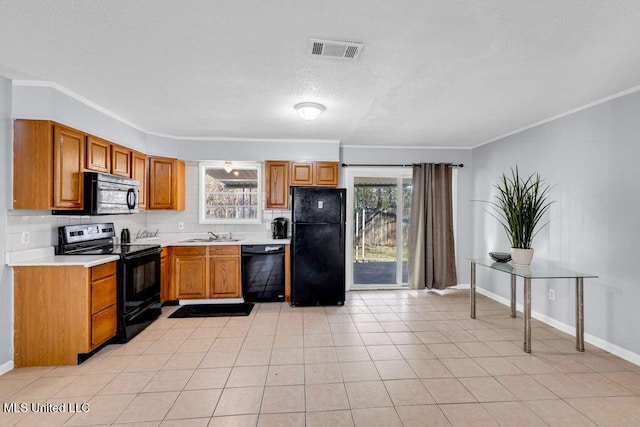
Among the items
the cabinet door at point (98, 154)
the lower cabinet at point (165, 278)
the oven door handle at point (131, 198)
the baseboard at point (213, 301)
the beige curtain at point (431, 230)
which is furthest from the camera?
the beige curtain at point (431, 230)

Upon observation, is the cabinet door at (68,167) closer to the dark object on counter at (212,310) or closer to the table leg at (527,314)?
the dark object on counter at (212,310)

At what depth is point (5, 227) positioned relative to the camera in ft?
8.17

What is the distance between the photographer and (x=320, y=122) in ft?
12.1

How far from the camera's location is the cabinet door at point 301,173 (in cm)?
455

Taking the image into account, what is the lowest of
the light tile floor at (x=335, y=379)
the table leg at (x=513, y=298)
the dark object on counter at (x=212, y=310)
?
the light tile floor at (x=335, y=379)

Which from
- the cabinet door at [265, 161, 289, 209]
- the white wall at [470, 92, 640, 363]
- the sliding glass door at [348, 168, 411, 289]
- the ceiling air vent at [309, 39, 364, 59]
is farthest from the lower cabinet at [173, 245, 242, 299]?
the white wall at [470, 92, 640, 363]

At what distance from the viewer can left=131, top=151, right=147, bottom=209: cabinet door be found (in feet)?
12.6

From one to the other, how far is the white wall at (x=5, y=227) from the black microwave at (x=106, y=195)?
47cm

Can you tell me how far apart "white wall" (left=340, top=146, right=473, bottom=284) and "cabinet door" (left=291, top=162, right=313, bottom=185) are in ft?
3.87

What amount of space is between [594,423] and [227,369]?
2.57 meters

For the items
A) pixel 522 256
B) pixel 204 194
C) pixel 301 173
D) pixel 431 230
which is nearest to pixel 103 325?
pixel 204 194

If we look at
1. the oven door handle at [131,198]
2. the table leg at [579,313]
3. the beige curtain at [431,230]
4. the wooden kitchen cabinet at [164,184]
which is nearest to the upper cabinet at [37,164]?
the oven door handle at [131,198]

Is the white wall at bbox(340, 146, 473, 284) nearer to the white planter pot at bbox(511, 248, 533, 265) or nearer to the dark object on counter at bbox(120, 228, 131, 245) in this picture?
the white planter pot at bbox(511, 248, 533, 265)

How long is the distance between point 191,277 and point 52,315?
5.43 feet
